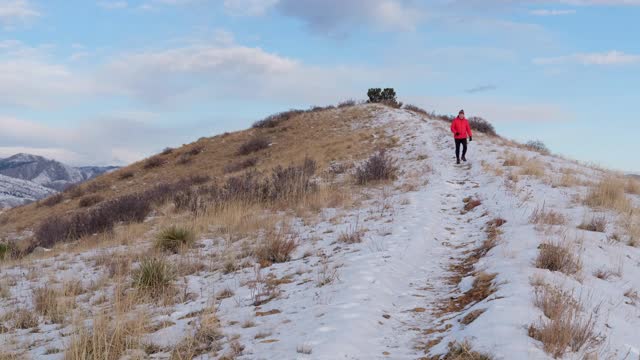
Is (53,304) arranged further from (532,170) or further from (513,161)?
(513,161)

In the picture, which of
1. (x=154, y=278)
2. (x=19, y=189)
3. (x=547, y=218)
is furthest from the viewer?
(x=19, y=189)

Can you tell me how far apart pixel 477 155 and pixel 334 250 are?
11339 millimetres

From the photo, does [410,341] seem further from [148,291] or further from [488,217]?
[488,217]

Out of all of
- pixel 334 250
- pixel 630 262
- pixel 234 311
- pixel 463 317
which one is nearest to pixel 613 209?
pixel 630 262

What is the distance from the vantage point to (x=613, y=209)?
329 inches

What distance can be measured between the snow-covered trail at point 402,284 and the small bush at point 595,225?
60.5 inches

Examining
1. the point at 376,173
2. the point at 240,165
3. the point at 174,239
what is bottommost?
the point at 174,239

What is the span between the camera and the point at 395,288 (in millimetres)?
5270

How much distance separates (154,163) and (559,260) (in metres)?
24.0

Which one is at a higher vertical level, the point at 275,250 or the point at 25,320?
the point at 275,250

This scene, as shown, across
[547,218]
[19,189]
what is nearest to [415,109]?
[547,218]

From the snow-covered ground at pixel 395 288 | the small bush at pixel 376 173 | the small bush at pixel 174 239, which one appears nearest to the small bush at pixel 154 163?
the small bush at pixel 376 173

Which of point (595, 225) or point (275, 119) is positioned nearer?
point (595, 225)

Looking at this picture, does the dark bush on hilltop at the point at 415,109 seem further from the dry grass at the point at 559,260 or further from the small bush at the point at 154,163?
the dry grass at the point at 559,260
